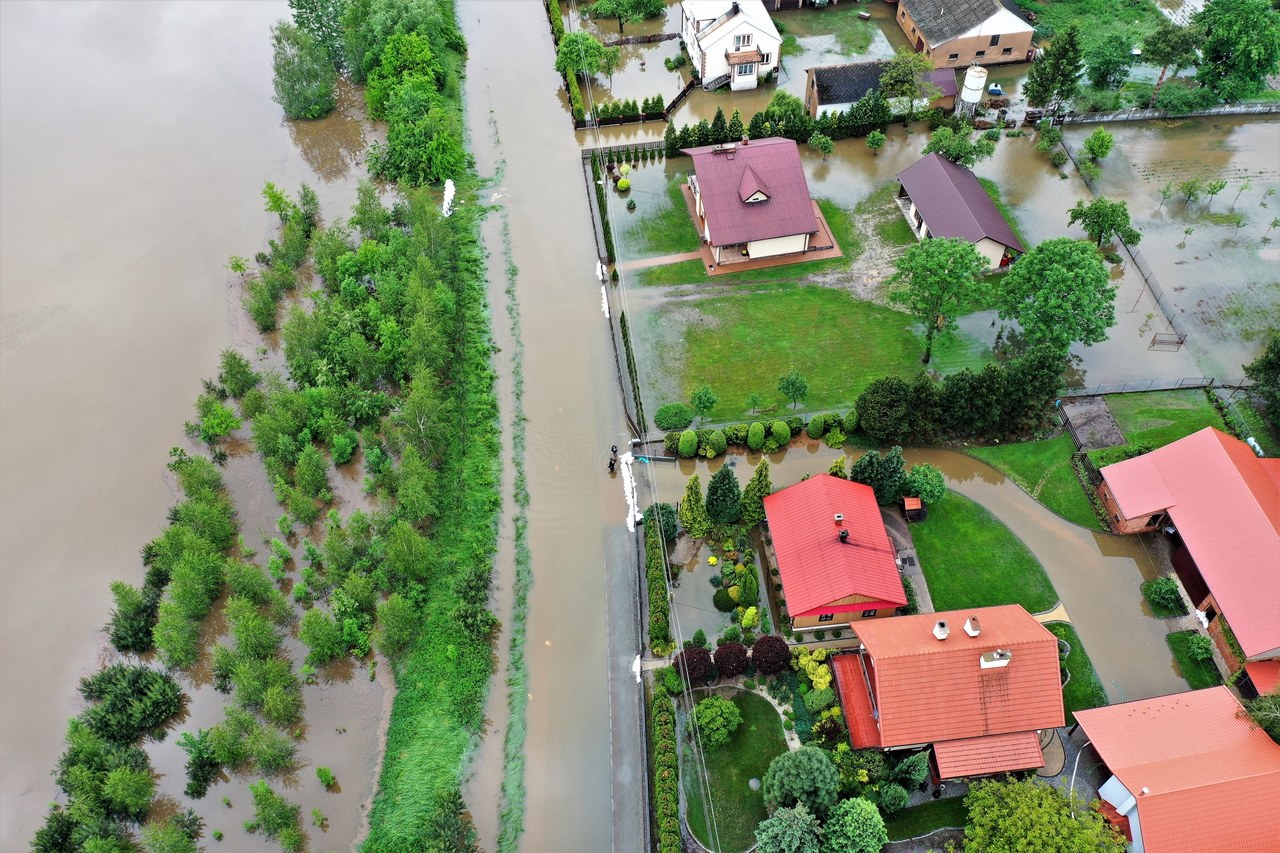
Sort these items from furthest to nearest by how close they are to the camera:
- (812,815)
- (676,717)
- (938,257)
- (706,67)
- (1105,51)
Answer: (706,67) < (1105,51) < (938,257) < (676,717) < (812,815)

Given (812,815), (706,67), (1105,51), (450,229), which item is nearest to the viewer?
(812,815)

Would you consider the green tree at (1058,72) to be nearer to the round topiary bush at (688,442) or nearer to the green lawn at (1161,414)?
the green lawn at (1161,414)

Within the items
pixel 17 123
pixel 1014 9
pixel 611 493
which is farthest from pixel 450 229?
pixel 1014 9

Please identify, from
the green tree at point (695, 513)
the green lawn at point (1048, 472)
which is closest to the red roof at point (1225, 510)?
the green lawn at point (1048, 472)

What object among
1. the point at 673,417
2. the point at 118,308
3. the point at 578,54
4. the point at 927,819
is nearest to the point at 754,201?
the point at 673,417

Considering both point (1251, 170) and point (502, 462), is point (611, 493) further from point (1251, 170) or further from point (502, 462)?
point (1251, 170)

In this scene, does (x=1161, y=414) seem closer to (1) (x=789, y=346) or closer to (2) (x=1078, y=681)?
(2) (x=1078, y=681)
